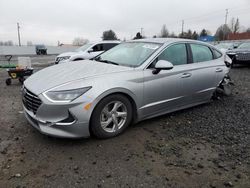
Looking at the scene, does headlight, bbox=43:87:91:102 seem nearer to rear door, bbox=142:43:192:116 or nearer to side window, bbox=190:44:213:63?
rear door, bbox=142:43:192:116

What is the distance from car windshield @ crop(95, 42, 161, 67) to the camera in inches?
149

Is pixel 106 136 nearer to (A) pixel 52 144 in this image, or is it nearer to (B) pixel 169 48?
(A) pixel 52 144

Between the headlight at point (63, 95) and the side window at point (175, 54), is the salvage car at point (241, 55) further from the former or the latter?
the headlight at point (63, 95)

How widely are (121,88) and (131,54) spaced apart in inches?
43.3

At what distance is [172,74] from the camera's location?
3836 mm

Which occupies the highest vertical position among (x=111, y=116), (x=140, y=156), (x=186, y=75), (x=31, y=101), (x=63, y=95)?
(x=186, y=75)

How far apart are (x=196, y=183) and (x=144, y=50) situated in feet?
8.06

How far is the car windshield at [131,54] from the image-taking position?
3796 millimetres

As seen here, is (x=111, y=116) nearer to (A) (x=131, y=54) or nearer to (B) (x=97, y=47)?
(A) (x=131, y=54)

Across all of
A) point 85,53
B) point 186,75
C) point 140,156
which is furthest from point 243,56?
point 140,156

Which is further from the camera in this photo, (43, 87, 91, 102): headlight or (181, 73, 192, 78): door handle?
(181, 73, 192, 78): door handle

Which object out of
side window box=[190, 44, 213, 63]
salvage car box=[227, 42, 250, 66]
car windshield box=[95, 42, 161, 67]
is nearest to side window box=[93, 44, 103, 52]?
car windshield box=[95, 42, 161, 67]

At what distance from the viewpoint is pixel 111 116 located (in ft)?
10.7

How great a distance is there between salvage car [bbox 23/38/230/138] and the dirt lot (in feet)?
0.89
